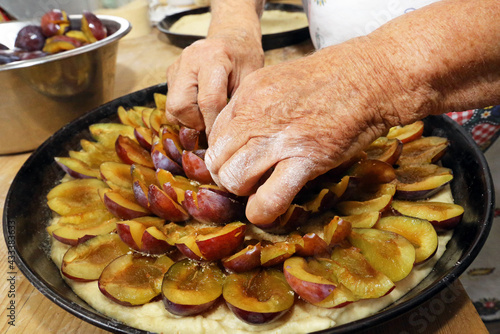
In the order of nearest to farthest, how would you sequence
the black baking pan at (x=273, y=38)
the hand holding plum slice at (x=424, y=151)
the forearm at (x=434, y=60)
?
the forearm at (x=434, y=60), the hand holding plum slice at (x=424, y=151), the black baking pan at (x=273, y=38)

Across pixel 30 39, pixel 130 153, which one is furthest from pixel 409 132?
pixel 30 39

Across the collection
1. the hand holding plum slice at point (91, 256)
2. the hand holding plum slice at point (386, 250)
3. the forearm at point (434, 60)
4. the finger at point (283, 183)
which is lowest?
the hand holding plum slice at point (91, 256)

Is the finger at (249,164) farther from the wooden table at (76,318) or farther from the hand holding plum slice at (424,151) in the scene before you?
the hand holding plum slice at (424,151)

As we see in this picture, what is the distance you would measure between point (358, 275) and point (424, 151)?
60 cm

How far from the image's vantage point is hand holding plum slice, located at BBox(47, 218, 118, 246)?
997 millimetres

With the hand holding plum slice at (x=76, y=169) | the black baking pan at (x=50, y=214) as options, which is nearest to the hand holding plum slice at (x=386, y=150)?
the black baking pan at (x=50, y=214)

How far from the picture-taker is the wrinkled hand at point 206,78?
1.07 m

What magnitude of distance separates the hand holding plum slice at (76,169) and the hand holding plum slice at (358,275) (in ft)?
2.63

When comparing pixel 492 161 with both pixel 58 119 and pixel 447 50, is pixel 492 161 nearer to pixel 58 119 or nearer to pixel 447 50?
pixel 447 50

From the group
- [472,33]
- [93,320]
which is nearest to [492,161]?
[472,33]

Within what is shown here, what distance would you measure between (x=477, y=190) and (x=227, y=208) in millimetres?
692

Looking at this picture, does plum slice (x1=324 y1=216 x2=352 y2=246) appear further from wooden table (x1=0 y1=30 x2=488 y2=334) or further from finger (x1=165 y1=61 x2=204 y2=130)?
finger (x1=165 y1=61 x2=204 y2=130)

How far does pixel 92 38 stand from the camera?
183 cm

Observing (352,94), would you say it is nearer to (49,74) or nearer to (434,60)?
(434,60)
